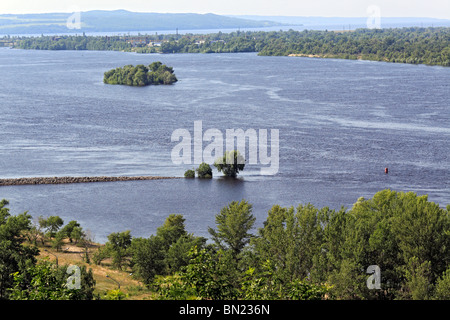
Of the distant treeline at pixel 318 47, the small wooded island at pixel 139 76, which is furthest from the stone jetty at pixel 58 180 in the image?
the distant treeline at pixel 318 47

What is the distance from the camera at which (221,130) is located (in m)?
51.4

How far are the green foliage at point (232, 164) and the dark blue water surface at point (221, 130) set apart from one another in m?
0.56

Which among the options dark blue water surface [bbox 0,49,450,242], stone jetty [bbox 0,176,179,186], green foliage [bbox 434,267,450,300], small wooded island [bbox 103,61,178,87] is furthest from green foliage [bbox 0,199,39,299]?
small wooded island [bbox 103,61,178,87]

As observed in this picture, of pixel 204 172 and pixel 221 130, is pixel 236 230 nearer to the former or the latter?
pixel 204 172

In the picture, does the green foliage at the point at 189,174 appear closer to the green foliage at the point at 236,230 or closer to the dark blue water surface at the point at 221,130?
the dark blue water surface at the point at 221,130

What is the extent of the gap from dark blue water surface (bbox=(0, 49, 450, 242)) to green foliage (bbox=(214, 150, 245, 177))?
0.56m

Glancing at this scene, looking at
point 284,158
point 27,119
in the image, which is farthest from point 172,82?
point 284,158

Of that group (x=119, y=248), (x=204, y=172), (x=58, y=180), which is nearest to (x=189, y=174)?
(x=204, y=172)

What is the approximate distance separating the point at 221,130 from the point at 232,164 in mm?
11965

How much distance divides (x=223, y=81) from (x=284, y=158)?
42320mm

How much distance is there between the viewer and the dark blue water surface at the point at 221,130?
1353 inches
